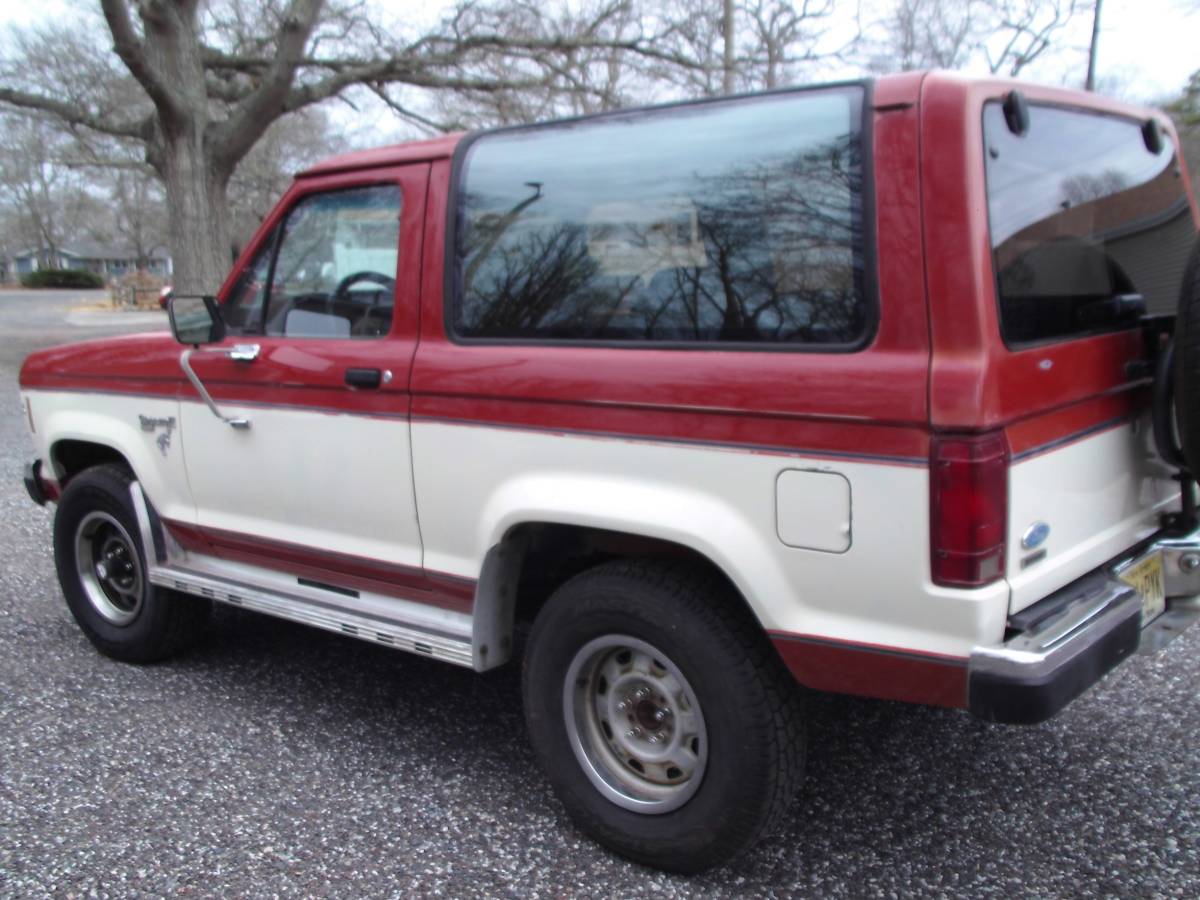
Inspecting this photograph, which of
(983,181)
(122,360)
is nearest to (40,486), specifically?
(122,360)

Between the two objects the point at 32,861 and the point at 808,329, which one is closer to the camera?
the point at 808,329

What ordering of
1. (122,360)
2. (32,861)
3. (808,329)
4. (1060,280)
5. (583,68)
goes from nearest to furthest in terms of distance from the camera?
(808,329) < (1060,280) < (32,861) < (122,360) < (583,68)

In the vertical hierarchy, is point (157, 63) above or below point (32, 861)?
above

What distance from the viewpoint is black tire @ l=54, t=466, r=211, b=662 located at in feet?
13.8

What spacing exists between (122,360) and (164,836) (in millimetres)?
1871

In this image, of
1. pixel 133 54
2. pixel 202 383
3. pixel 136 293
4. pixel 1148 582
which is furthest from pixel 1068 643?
pixel 136 293

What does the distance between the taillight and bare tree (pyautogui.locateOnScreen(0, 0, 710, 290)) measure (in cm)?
1551

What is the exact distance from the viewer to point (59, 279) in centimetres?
6322

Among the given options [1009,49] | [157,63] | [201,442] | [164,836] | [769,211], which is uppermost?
[1009,49]

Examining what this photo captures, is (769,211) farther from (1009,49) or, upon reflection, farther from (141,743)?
(1009,49)

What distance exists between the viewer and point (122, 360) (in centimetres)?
404

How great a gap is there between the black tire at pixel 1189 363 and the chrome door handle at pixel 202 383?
2.77 m

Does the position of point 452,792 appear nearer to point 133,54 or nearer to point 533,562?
point 533,562

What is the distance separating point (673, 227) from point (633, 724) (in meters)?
1.34
